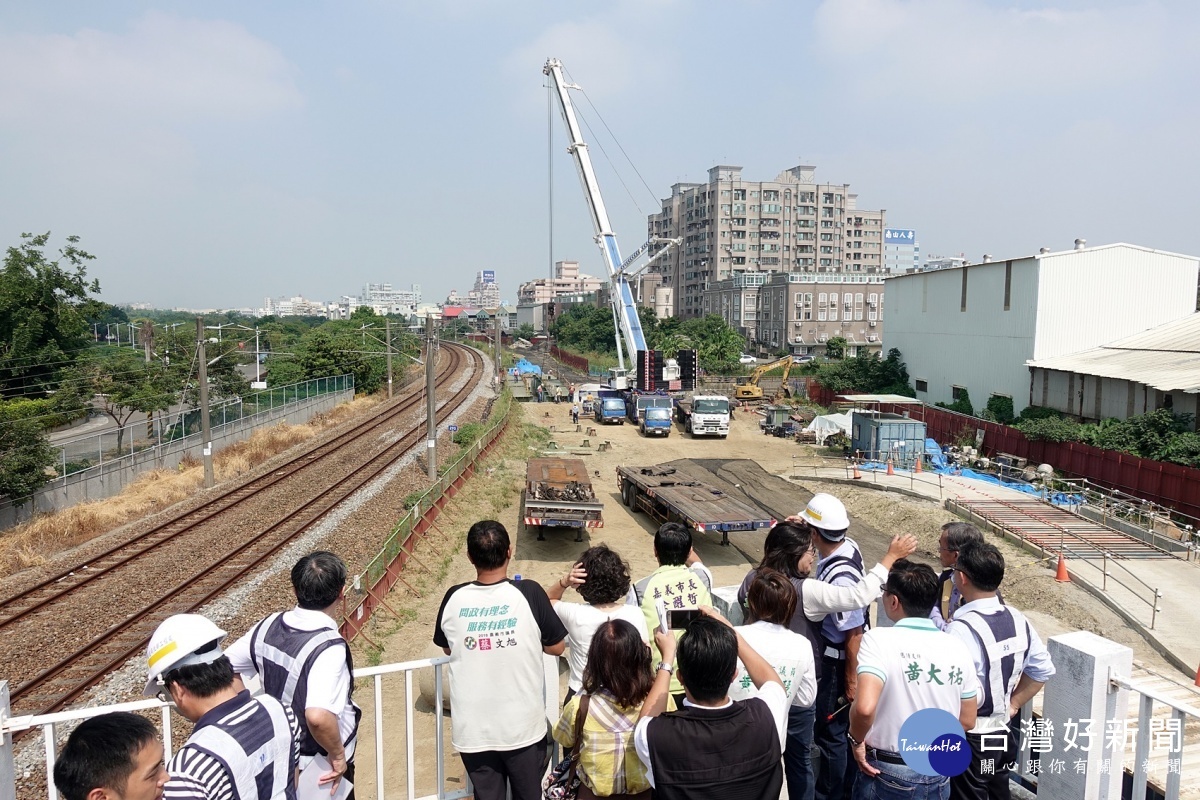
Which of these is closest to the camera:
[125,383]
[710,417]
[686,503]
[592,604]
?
[592,604]

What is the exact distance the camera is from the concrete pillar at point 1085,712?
11.9ft

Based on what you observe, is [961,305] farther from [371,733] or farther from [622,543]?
[371,733]

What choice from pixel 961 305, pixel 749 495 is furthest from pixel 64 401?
pixel 961 305

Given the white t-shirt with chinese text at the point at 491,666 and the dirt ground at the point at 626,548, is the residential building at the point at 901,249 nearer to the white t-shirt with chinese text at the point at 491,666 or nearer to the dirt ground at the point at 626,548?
the dirt ground at the point at 626,548

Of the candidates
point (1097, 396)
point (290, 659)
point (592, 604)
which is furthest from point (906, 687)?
point (1097, 396)

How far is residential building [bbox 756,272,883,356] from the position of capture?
71625mm

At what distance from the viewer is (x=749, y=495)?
21953 mm

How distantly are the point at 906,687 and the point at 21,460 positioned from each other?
72.2ft

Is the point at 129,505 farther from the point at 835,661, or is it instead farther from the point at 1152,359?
the point at 1152,359

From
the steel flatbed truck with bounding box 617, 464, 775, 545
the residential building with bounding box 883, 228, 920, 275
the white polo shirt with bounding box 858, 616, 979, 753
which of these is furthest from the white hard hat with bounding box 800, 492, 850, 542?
the residential building with bounding box 883, 228, 920, 275

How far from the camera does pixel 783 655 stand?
145 inches

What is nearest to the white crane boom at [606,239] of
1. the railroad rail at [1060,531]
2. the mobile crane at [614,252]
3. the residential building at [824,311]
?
the mobile crane at [614,252]

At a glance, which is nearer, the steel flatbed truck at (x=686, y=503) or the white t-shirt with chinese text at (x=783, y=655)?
the white t-shirt with chinese text at (x=783, y=655)

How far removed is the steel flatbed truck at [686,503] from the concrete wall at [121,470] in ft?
49.1
